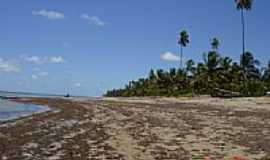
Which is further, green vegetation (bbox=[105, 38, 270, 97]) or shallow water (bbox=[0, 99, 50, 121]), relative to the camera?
green vegetation (bbox=[105, 38, 270, 97])

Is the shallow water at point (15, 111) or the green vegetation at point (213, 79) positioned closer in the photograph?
the shallow water at point (15, 111)

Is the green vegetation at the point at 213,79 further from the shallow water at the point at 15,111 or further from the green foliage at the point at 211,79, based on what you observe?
the shallow water at the point at 15,111

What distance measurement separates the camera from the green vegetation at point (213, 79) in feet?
273

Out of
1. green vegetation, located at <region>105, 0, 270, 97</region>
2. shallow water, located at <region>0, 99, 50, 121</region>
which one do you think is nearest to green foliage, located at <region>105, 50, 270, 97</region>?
green vegetation, located at <region>105, 0, 270, 97</region>

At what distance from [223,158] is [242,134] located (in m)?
8.71

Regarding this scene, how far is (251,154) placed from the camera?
16.4 meters

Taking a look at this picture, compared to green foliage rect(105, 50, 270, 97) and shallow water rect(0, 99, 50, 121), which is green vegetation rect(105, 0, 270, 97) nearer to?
green foliage rect(105, 50, 270, 97)

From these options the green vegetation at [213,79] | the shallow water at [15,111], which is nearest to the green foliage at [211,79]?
the green vegetation at [213,79]

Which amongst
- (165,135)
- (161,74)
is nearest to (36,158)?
(165,135)

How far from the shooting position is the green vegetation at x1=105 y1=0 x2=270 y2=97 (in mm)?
83194

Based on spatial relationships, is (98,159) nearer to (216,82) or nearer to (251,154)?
(251,154)

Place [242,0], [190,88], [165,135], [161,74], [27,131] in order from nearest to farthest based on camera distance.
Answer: [165,135] → [27,131] → [242,0] → [190,88] → [161,74]

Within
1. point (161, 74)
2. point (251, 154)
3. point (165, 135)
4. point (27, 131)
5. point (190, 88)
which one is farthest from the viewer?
point (161, 74)

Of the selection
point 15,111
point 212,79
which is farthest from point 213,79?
point 15,111
